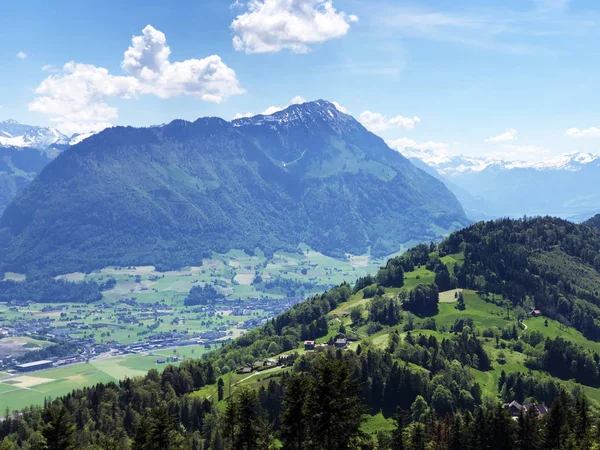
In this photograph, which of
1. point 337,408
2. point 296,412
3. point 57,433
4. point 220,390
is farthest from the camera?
point 220,390

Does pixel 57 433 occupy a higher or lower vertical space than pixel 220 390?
higher

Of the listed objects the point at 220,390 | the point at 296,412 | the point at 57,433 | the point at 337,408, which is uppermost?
the point at 337,408

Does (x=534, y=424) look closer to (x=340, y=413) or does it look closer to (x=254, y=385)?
(x=340, y=413)

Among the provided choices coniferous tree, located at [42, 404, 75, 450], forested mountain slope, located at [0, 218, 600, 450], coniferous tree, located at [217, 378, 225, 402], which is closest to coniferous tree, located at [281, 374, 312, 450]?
forested mountain slope, located at [0, 218, 600, 450]

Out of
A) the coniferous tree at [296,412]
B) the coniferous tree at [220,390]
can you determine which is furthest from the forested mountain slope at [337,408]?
the coniferous tree at [220,390]

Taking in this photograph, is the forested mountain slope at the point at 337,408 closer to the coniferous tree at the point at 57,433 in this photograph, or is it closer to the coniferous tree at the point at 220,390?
the coniferous tree at the point at 57,433

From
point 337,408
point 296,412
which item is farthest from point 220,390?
point 337,408

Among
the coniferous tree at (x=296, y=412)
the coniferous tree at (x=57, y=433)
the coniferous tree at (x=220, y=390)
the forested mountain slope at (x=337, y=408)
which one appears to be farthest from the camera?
the coniferous tree at (x=220, y=390)

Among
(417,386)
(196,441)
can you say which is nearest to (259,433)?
(196,441)

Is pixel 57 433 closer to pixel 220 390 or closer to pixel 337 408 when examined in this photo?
pixel 337 408

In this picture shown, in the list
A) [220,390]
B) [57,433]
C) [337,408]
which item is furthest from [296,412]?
[220,390]

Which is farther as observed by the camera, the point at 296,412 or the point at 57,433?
the point at 57,433

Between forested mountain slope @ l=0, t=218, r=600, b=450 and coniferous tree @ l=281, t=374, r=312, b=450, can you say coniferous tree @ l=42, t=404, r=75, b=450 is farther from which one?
coniferous tree @ l=281, t=374, r=312, b=450

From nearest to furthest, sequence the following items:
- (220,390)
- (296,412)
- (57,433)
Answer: (296,412)
(57,433)
(220,390)
